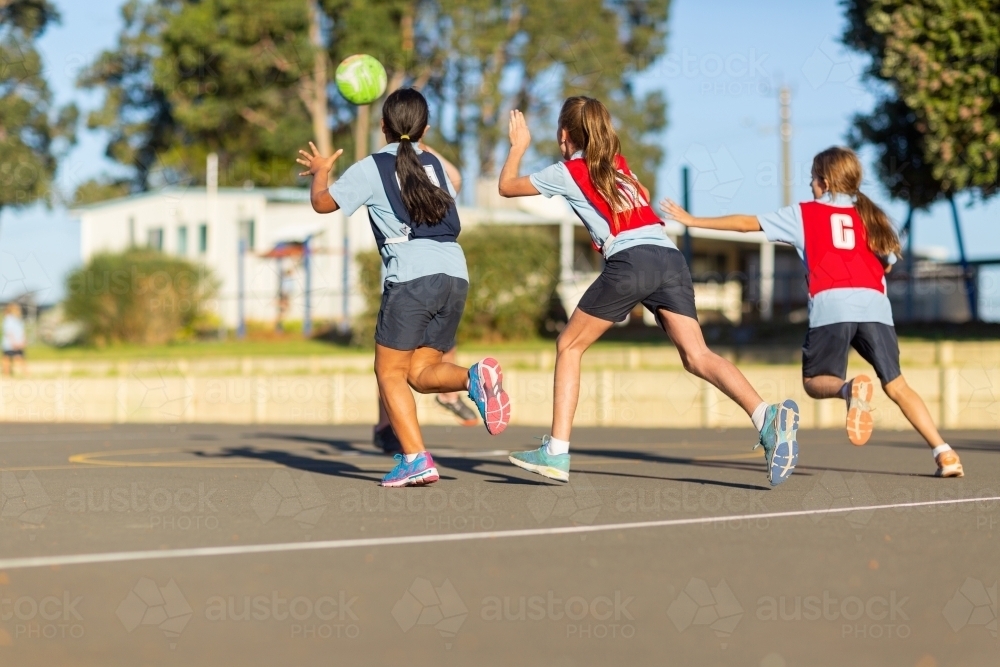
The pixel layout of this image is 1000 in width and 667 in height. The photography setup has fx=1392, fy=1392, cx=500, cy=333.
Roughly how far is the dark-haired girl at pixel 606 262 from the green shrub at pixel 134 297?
2568 cm

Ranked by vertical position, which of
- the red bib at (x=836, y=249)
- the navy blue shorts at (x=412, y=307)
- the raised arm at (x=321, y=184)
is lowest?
the navy blue shorts at (x=412, y=307)

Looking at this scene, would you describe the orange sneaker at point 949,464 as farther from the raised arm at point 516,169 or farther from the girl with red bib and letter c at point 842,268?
A: the raised arm at point 516,169

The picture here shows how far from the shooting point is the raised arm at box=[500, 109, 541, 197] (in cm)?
680

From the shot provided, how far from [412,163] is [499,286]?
1822 centimetres

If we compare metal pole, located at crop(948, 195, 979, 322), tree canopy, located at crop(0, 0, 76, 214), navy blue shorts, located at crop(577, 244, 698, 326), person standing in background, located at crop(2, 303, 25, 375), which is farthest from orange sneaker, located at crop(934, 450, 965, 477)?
tree canopy, located at crop(0, 0, 76, 214)

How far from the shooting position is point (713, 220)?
278 inches

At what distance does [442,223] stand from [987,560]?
332 cm

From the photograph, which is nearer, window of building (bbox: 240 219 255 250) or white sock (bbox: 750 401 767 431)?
white sock (bbox: 750 401 767 431)

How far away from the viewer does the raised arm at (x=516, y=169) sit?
6.80 meters

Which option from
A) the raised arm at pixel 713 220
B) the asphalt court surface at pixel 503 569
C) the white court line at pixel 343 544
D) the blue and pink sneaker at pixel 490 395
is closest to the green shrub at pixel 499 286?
the asphalt court surface at pixel 503 569

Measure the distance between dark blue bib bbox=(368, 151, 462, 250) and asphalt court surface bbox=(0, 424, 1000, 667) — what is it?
128 cm

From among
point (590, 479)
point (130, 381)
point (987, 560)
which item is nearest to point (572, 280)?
point (130, 381)

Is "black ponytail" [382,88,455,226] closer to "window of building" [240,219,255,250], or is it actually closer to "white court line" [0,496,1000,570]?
"white court line" [0,496,1000,570]

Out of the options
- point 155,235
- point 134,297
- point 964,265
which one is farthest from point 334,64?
point 964,265
